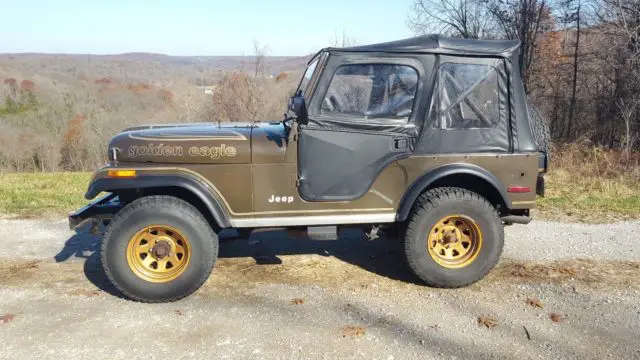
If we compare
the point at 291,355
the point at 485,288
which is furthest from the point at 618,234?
the point at 291,355

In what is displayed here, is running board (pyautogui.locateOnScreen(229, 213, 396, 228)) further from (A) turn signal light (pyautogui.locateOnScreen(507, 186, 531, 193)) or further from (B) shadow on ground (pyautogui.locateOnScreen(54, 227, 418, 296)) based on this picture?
(A) turn signal light (pyautogui.locateOnScreen(507, 186, 531, 193))

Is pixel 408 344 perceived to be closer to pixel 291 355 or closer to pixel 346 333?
pixel 346 333

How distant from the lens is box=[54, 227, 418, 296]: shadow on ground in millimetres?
4902

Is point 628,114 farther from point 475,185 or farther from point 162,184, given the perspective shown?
point 162,184

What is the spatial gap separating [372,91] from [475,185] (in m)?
1.26

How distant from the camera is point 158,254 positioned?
166 inches

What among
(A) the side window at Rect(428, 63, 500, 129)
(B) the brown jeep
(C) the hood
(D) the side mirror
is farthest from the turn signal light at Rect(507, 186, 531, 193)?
(C) the hood

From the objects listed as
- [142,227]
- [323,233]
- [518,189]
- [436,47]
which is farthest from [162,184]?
[518,189]

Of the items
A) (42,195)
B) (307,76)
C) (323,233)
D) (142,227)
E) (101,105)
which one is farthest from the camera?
(101,105)

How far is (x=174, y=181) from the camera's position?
4113 mm

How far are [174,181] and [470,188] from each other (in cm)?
254

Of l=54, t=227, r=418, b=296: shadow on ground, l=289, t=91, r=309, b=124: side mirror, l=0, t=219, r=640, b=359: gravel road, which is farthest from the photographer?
l=54, t=227, r=418, b=296: shadow on ground

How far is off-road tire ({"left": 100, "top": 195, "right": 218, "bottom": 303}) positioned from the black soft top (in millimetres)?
1826

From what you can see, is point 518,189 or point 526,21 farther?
point 526,21
